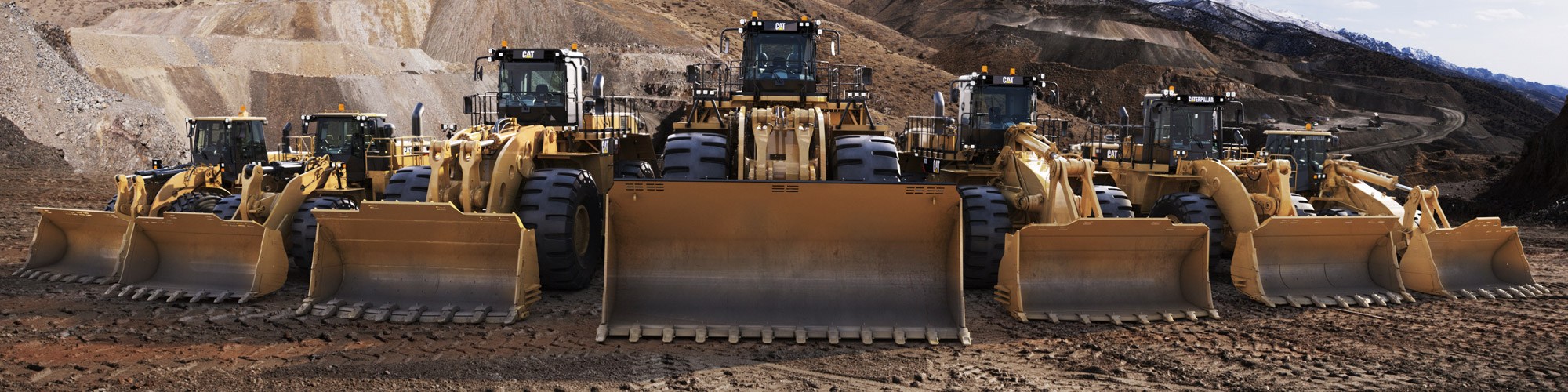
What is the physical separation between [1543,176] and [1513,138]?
28973 mm

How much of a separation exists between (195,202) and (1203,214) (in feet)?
38.0

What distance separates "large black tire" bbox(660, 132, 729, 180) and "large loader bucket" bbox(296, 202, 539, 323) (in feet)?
4.83

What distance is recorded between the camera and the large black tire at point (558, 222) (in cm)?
981

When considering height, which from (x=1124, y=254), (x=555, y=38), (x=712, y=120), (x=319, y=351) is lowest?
(x=319, y=351)

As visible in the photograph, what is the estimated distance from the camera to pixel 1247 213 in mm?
11016

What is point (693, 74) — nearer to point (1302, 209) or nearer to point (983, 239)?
point (983, 239)

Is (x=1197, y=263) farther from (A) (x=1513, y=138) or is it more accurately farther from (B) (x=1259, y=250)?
(A) (x=1513, y=138)

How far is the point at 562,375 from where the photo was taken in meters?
6.82

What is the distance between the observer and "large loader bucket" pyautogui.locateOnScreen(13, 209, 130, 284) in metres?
11.2

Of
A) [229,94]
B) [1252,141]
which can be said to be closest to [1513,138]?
[1252,141]

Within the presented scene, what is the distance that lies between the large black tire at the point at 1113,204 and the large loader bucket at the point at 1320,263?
1149 mm

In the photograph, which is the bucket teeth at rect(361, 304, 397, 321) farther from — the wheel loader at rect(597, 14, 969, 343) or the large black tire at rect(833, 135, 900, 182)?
the large black tire at rect(833, 135, 900, 182)

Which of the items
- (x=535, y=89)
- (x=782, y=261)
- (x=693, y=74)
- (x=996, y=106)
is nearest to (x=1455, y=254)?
(x=996, y=106)

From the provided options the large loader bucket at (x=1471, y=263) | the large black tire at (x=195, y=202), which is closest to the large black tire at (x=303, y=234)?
the large black tire at (x=195, y=202)
